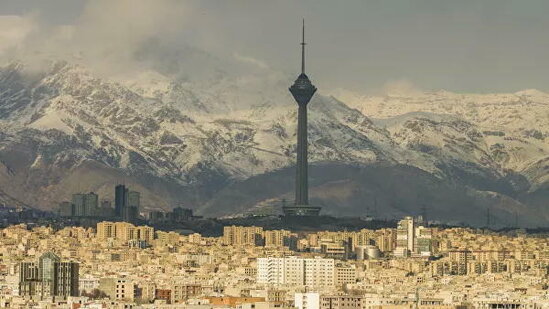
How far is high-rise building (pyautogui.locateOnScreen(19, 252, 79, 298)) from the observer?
506 feet

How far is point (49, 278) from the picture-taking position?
159 metres

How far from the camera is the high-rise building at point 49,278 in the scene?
154m

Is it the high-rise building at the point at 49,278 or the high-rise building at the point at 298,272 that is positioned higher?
the high-rise building at the point at 298,272

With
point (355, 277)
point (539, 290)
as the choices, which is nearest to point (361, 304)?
point (539, 290)

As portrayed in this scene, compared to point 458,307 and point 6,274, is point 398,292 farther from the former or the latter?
point 6,274

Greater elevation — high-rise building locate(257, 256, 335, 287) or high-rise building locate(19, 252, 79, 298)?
high-rise building locate(257, 256, 335, 287)

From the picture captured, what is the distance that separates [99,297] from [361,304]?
17668 millimetres

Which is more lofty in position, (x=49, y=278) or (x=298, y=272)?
(x=298, y=272)

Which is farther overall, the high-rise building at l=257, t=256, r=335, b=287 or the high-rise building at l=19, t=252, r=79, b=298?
the high-rise building at l=257, t=256, r=335, b=287

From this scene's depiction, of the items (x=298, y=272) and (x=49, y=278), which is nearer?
(x=49, y=278)

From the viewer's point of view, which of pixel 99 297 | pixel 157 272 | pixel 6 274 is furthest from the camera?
pixel 157 272

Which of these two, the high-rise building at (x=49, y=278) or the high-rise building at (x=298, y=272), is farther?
the high-rise building at (x=298, y=272)

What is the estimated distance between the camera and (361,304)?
5581 inches

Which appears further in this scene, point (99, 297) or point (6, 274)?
point (6, 274)
